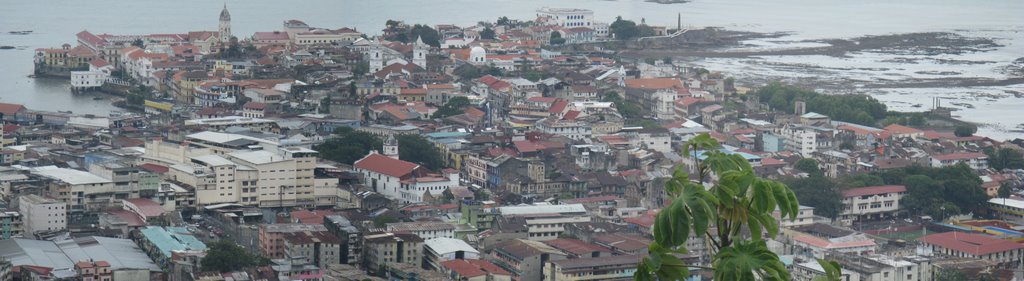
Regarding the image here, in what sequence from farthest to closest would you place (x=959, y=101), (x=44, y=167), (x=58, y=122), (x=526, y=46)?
(x=526, y=46) → (x=959, y=101) → (x=58, y=122) → (x=44, y=167)

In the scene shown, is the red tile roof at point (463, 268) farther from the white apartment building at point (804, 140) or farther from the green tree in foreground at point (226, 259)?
the white apartment building at point (804, 140)

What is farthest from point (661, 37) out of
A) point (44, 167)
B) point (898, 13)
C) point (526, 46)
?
point (44, 167)

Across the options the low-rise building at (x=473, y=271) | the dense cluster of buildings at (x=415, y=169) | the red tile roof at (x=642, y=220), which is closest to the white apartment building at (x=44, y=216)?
the dense cluster of buildings at (x=415, y=169)

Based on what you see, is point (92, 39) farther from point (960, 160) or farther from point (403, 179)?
point (960, 160)

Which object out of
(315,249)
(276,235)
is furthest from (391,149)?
(315,249)

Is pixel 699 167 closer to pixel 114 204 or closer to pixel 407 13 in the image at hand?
pixel 114 204

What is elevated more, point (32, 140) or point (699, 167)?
point (699, 167)
